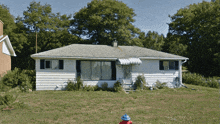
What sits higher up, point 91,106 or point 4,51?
point 4,51

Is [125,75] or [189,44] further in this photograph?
[189,44]

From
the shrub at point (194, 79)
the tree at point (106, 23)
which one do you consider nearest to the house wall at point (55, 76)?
the shrub at point (194, 79)

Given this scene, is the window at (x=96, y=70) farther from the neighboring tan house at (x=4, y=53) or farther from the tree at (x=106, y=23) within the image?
the tree at (x=106, y=23)

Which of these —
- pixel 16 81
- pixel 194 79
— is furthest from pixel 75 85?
pixel 194 79

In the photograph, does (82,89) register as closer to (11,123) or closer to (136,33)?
(11,123)

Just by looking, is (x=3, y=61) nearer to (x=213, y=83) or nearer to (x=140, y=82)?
(x=140, y=82)

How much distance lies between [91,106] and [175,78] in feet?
34.6

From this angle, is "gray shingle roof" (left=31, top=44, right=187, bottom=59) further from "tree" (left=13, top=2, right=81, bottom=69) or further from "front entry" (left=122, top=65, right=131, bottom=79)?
"tree" (left=13, top=2, right=81, bottom=69)

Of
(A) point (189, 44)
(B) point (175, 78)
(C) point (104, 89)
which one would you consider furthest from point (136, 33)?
(C) point (104, 89)

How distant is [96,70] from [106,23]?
17709 mm

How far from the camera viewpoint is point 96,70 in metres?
15.7

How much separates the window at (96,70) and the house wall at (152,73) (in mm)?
2070

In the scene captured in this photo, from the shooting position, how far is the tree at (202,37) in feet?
93.2

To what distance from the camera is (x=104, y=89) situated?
15.1 m
